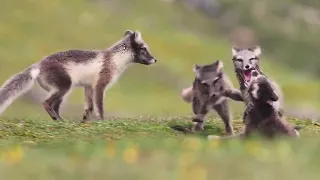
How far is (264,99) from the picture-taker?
51.0 ft

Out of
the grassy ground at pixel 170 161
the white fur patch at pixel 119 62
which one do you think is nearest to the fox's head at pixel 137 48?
the white fur patch at pixel 119 62

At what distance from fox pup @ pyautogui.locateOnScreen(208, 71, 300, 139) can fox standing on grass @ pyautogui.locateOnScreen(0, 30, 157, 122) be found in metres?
7.69

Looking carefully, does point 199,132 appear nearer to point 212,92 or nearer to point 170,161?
point 212,92

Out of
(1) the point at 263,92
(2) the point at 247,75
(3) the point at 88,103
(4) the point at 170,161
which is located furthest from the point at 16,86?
(4) the point at 170,161

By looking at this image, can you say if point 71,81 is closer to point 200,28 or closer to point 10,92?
point 10,92

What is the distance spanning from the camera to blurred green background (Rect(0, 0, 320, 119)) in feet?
184

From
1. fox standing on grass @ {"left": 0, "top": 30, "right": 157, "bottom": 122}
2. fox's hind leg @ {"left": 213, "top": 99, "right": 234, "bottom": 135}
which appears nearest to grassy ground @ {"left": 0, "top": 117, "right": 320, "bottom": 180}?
fox's hind leg @ {"left": 213, "top": 99, "right": 234, "bottom": 135}

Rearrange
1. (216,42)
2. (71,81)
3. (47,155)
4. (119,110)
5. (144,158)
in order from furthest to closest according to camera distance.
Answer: (216,42)
(119,110)
(71,81)
(47,155)
(144,158)

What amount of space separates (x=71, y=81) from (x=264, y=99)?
803 centimetres

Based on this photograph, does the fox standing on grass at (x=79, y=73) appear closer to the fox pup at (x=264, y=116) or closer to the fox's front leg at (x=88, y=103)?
the fox's front leg at (x=88, y=103)

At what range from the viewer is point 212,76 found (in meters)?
19.2

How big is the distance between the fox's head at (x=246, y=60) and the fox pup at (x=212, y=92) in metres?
0.51

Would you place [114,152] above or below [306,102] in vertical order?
below

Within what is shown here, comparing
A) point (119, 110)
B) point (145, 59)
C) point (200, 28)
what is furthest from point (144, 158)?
point (200, 28)
